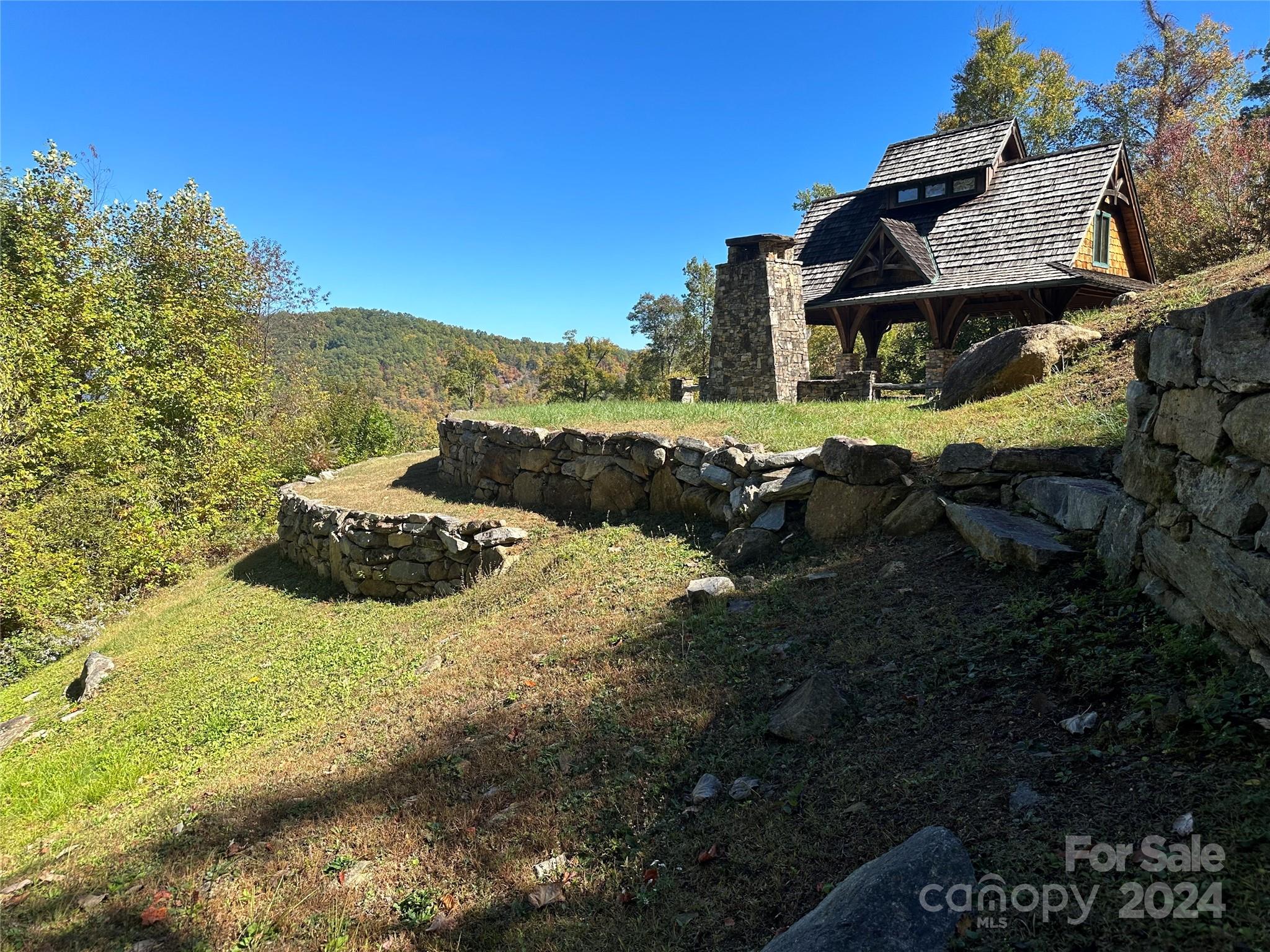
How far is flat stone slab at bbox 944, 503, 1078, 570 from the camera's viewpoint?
13.4 ft

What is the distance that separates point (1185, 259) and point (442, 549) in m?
21.4

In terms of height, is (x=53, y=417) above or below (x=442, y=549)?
above

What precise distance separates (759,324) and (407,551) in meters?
11.3

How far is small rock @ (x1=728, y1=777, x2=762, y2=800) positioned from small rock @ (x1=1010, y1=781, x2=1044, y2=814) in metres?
1.12

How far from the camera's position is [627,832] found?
125 inches

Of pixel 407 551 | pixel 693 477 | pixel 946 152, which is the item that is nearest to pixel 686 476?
pixel 693 477

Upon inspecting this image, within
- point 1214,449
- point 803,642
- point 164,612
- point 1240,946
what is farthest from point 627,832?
point 164,612

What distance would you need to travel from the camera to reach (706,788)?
10.8 ft

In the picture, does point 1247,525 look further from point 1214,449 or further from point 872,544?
point 872,544

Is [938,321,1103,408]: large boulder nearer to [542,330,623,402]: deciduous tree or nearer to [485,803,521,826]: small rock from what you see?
[485,803,521,826]: small rock

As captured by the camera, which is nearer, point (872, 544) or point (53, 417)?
point (872, 544)

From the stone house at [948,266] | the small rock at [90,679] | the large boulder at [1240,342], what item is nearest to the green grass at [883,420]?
the large boulder at [1240,342]

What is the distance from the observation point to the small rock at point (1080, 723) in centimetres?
283

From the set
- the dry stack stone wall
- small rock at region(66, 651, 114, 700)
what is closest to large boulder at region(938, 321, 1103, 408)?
the dry stack stone wall
